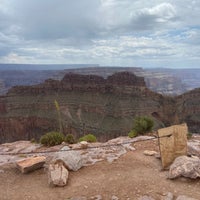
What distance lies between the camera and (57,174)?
10852 millimetres

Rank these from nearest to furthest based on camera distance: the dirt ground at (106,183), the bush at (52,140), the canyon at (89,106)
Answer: the dirt ground at (106,183), the bush at (52,140), the canyon at (89,106)

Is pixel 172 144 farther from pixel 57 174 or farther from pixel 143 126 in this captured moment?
pixel 143 126

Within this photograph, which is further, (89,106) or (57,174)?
(89,106)

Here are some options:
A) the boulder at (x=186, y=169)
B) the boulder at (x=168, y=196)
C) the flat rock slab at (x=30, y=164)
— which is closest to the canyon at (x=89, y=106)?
the flat rock slab at (x=30, y=164)

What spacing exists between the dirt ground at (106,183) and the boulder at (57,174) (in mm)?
198

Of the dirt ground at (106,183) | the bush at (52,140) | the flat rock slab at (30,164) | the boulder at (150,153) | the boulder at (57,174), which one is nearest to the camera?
the dirt ground at (106,183)

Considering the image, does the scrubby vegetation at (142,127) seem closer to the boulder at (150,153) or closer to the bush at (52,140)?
the bush at (52,140)

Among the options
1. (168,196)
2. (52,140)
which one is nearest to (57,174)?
(168,196)

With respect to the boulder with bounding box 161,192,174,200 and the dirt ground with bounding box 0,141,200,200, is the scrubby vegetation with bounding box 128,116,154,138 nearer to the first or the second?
the dirt ground with bounding box 0,141,200,200

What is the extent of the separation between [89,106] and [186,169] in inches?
2843

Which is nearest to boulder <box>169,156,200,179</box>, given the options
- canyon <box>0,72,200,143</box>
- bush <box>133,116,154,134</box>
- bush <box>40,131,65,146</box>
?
bush <box>40,131,65,146</box>

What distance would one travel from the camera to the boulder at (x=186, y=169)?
34.2ft

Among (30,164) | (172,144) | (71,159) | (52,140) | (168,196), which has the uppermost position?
(172,144)

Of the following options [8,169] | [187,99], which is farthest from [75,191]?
[187,99]
